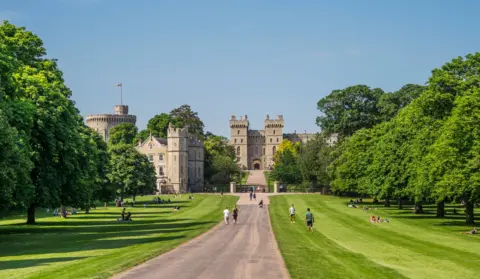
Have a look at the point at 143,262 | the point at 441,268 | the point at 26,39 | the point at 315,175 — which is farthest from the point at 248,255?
the point at 315,175

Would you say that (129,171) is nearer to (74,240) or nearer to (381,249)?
(74,240)

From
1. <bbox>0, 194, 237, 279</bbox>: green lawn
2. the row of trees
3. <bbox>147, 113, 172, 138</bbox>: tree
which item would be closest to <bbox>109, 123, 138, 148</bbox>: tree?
<bbox>147, 113, 172, 138</bbox>: tree

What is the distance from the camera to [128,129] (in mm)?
173000

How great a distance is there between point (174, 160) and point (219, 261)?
11293 cm

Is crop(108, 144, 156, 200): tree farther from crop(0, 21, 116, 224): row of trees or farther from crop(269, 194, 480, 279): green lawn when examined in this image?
crop(269, 194, 480, 279): green lawn

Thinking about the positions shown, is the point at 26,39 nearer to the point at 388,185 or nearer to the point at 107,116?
the point at 388,185

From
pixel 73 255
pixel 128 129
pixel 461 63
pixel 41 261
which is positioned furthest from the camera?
pixel 128 129

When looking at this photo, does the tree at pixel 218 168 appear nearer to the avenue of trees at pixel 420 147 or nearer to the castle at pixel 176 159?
the castle at pixel 176 159

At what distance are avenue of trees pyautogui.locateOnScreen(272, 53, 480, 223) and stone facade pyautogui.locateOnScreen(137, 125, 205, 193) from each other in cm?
3361

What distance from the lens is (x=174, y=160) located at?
457ft

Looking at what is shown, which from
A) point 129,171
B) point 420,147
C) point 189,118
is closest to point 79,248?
point 420,147

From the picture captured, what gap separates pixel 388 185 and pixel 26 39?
36926 millimetres

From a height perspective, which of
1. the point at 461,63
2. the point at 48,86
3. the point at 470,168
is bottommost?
the point at 470,168

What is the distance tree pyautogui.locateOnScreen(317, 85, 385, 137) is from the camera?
11519 centimetres
